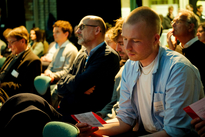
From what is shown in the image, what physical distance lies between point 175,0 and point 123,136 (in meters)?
4.31

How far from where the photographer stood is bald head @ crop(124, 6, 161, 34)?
4.93ft

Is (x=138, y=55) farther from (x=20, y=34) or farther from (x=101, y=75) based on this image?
(x=20, y=34)

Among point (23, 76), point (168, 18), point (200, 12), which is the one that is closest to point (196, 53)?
point (200, 12)

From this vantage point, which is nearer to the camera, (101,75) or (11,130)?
(11,130)

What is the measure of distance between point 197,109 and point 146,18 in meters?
0.66

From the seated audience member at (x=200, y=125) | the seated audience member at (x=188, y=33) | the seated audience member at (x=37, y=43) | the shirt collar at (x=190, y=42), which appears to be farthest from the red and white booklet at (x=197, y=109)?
A: the seated audience member at (x=37, y=43)

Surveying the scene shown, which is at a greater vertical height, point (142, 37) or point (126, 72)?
point (142, 37)

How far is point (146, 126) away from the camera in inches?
62.8

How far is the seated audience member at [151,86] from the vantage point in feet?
4.45

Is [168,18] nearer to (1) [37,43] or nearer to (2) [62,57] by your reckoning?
(2) [62,57]

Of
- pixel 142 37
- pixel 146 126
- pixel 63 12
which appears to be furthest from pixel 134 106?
pixel 63 12

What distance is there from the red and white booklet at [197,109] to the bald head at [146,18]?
566mm

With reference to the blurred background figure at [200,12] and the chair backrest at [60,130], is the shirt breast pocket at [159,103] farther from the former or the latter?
the blurred background figure at [200,12]

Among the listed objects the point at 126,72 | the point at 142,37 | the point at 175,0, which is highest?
the point at 175,0
